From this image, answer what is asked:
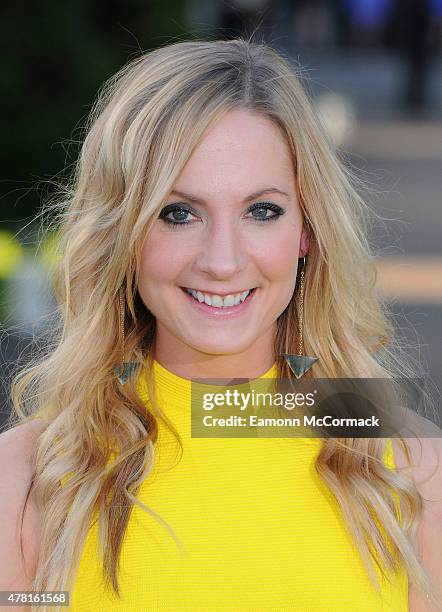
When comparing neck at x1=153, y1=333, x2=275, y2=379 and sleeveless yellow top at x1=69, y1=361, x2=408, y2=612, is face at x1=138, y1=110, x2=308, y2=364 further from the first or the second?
sleeveless yellow top at x1=69, y1=361, x2=408, y2=612

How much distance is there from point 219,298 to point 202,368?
0.79ft

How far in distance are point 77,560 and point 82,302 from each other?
26.9 inches

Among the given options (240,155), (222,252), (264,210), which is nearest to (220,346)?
(222,252)

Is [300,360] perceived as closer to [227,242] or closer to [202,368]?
[202,368]

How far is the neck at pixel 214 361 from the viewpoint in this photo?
3.01 meters

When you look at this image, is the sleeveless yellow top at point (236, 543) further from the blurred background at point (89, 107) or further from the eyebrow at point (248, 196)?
the blurred background at point (89, 107)

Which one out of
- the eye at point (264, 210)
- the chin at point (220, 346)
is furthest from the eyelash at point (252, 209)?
the chin at point (220, 346)

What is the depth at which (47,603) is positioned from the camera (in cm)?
266

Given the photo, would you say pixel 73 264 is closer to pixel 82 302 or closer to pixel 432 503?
pixel 82 302

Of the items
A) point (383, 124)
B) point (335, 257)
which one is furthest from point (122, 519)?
point (383, 124)

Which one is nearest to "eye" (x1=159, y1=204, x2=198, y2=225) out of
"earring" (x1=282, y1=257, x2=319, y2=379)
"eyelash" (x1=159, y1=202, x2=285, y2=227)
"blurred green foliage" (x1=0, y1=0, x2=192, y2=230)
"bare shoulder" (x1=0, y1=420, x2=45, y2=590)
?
"eyelash" (x1=159, y1=202, x2=285, y2=227)

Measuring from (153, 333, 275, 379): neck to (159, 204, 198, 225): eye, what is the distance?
0.34 meters

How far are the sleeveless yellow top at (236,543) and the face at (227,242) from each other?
29cm

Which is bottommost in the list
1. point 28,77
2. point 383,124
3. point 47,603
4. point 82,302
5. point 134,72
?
point 47,603
